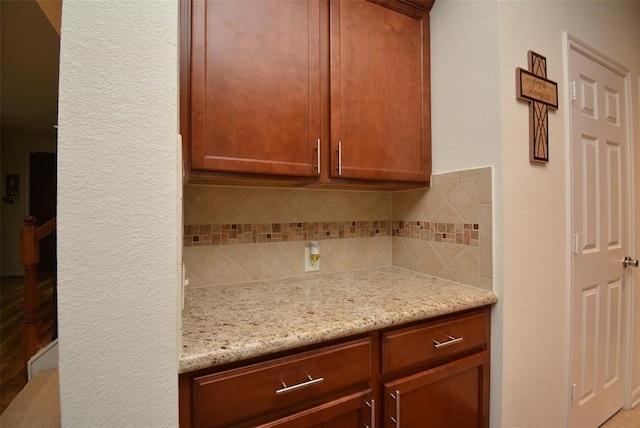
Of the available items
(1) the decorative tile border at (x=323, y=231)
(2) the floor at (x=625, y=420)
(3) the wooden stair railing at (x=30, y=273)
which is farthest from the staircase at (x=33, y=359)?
(2) the floor at (x=625, y=420)

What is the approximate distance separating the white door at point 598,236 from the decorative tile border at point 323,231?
603 mm

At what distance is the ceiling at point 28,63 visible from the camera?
1971 millimetres

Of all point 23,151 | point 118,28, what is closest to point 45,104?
point 23,151

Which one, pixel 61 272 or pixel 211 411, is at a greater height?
pixel 61 272

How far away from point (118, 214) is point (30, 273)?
244 cm

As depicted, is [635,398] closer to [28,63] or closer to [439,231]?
[439,231]

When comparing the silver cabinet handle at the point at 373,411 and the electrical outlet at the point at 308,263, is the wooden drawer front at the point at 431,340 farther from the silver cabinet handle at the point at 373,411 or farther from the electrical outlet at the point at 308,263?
the electrical outlet at the point at 308,263

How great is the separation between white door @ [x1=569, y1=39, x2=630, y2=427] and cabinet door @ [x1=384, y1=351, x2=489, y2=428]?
60 cm

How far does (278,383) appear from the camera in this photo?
77cm

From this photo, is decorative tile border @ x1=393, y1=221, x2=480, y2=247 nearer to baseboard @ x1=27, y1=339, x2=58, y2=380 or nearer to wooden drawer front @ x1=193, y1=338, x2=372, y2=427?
wooden drawer front @ x1=193, y1=338, x2=372, y2=427

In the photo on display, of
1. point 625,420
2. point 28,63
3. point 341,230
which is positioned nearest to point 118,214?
point 341,230

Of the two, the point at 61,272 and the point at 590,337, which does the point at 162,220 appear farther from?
the point at 590,337

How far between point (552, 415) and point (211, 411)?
1.51m

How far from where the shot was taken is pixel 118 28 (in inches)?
21.6
